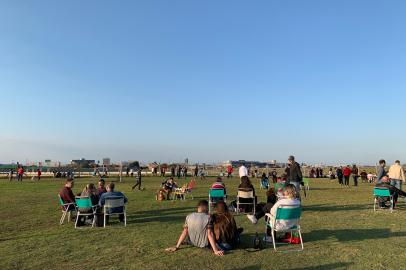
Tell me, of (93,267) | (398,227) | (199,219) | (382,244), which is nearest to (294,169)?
(398,227)

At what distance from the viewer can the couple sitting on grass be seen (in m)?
7.06

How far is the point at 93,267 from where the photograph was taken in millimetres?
6086

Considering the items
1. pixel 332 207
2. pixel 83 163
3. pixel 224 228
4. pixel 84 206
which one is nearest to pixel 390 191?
pixel 332 207

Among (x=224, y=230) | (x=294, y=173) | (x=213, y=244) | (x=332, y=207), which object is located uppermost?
(x=294, y=173)

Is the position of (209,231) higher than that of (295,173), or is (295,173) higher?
(295,173)

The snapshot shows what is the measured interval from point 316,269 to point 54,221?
7990mm

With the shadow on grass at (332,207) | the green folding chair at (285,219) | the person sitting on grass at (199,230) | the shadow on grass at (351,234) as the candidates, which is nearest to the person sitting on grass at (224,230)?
the person sitting on grass at (199,230)

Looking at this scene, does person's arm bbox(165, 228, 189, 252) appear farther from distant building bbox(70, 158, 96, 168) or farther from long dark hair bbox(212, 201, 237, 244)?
distant building bbox(70, 158, 96, 168)

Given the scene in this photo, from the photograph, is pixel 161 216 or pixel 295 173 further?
pixel 295 173

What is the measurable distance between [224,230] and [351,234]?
11.3ft

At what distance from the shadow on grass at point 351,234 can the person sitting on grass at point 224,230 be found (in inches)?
70.9

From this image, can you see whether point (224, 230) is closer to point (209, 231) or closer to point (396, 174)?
point (209, 231)

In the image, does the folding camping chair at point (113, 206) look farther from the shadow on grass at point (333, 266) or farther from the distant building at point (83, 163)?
the distant building at point (83, 163)

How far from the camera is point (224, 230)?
714cm
